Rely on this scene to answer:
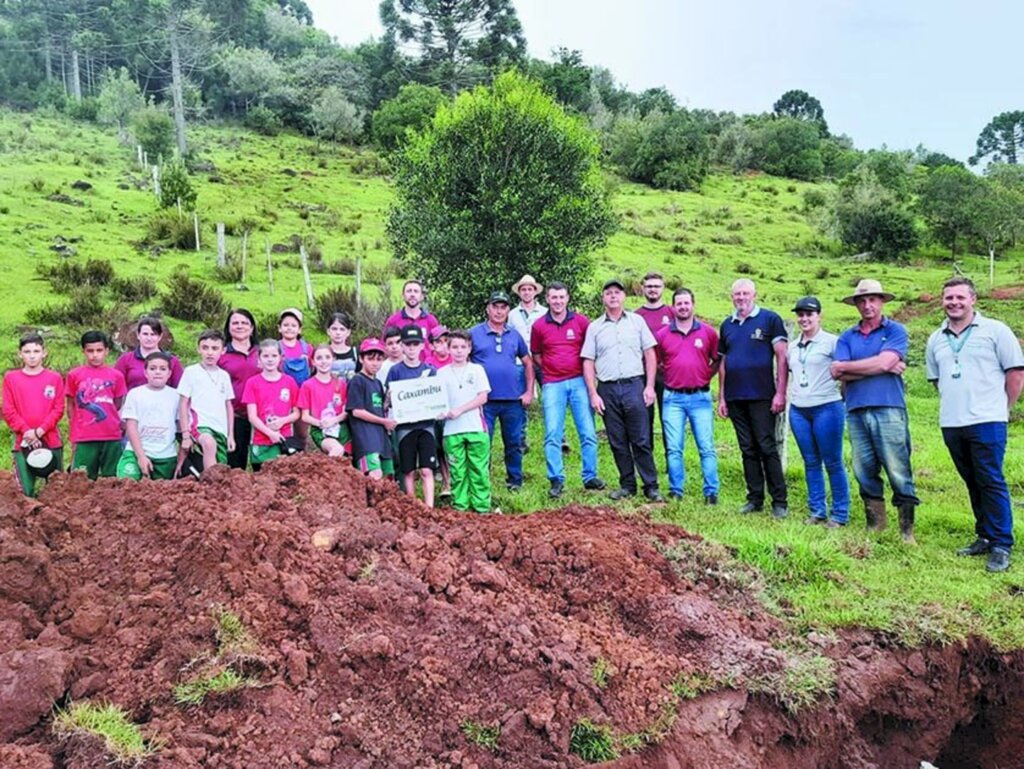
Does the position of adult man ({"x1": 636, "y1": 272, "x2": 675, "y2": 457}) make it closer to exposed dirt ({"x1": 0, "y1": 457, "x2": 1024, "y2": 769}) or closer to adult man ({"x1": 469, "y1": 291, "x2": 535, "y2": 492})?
adult man ({"x1": 469, "y1": 291, "x2": 535, "y2": 492})

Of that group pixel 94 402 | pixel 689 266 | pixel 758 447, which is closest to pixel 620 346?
pixel 758 447

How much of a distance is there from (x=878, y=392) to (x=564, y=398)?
2.95 metres

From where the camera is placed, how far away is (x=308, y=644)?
412 cm

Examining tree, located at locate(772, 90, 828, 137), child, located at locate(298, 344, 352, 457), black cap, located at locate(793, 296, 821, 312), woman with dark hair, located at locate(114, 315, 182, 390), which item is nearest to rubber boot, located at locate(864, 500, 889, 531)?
black cap, located at locate(793, 296, 821, 312)

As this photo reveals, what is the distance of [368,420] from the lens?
699cm

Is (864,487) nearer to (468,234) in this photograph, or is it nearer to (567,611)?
(567,611)

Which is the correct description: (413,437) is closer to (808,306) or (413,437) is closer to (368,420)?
(368,420)

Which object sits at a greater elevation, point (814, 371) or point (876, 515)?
point (814, 371)

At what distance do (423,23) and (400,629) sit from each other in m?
46.1

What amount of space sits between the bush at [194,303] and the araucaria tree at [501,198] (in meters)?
4.92

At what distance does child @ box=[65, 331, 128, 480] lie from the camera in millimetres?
6742

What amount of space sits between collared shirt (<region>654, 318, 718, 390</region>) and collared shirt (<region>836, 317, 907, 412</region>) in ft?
4.08

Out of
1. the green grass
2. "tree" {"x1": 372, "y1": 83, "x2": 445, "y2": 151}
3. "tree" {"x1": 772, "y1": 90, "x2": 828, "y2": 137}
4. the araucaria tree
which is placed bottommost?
the green grass

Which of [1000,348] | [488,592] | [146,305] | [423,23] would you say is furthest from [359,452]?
[423,23]
